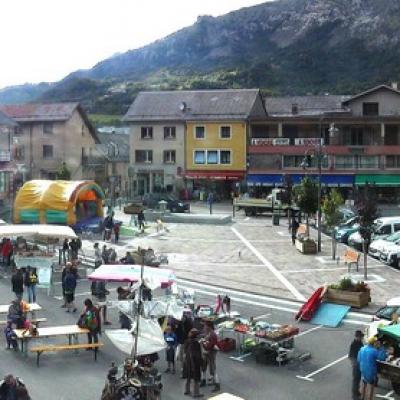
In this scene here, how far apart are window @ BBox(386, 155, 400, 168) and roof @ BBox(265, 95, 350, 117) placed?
6.81 metres

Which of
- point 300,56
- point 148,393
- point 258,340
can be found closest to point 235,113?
point 258,340

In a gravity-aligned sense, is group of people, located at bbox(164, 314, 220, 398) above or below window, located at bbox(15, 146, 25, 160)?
below

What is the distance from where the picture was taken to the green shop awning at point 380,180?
198ft

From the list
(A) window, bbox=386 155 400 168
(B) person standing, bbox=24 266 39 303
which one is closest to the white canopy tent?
(B) person standing, bbox=24 266 39 303

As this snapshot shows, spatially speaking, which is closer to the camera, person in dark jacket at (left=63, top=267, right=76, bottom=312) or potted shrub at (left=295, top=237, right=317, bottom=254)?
person in dark jacket at (left=63, top=267, right=76, bottom=312)

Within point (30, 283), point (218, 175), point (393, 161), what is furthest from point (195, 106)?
point (30, 283)

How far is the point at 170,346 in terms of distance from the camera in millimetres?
15812

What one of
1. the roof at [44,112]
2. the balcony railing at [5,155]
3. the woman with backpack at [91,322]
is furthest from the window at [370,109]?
the woman with backpack at [91,322]

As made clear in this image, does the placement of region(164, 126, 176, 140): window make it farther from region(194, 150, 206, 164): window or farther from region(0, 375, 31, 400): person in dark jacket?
region(0, 375, 31, 400): person in dark jacket

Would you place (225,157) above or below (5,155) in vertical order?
above

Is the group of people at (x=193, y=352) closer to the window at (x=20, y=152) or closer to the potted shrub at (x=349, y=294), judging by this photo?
the potted shrub at (x=349, y=294)

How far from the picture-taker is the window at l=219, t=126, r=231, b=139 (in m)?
64.8

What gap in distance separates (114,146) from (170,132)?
37.1 feet

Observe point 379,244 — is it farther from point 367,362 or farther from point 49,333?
point 367,362
